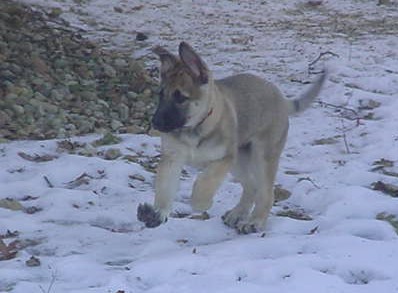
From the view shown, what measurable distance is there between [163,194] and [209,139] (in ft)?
1.41

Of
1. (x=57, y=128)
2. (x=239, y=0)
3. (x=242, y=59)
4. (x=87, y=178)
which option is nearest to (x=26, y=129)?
(x=57, y=128)

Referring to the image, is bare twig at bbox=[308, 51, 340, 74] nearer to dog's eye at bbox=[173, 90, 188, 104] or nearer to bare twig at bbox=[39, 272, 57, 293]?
dog's eye at bbox=[173, 90, 188, 104]

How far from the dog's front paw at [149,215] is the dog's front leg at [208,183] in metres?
0.23

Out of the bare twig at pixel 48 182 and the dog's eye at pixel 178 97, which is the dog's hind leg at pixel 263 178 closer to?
the dog's eye at pixel 178 97

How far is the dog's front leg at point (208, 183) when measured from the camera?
5.84 meters

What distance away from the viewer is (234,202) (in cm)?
684

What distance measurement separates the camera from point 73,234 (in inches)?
229

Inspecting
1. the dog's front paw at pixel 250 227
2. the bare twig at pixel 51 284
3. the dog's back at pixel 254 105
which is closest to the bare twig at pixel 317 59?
the dog's back at pixel 254 105

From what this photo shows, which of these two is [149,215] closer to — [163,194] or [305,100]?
[163,194]

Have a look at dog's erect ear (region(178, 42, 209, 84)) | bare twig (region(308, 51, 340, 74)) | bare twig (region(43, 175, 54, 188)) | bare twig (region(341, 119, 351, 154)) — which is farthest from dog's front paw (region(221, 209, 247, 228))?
bare twig (region(308, 51, 340, 74))

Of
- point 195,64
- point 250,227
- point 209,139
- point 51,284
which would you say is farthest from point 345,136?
point 51,284

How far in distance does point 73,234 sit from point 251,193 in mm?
1253

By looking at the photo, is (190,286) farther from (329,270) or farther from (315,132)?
(315,132)

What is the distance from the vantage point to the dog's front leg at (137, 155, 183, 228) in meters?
5.82
